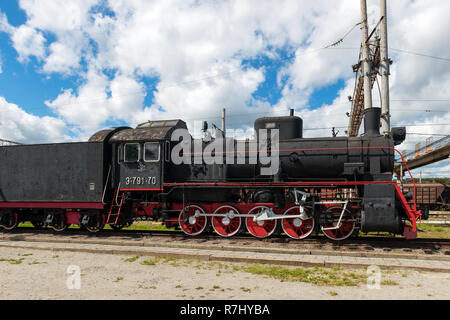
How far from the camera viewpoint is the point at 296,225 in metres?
9.29

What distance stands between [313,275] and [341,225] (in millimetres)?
3289

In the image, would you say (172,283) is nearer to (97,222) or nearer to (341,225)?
(341,225)

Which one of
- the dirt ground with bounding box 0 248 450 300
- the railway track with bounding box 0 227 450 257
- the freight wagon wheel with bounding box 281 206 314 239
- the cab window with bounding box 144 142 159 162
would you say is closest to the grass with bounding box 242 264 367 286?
the dirt ground with bounding box 0 248 450 300

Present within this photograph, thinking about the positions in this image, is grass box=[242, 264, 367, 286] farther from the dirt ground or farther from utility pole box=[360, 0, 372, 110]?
utility pole box=[360, 0, 372, 110]

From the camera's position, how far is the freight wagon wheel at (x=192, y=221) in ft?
33.5

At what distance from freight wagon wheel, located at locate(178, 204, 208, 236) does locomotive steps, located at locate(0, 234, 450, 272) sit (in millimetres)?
762

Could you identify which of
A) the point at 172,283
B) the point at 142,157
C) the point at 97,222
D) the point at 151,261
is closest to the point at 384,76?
the point at 142,157

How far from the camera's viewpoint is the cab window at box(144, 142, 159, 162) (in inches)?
410

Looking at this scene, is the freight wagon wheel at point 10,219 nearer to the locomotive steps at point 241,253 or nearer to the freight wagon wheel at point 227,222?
the locomotive steps at point 241,253

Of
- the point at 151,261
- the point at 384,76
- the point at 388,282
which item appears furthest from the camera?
the point at 384,76

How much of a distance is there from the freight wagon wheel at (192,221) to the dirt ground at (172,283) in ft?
9.14

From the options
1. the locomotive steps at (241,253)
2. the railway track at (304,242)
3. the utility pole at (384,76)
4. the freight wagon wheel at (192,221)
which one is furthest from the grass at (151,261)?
the utility pole at (384,76)
